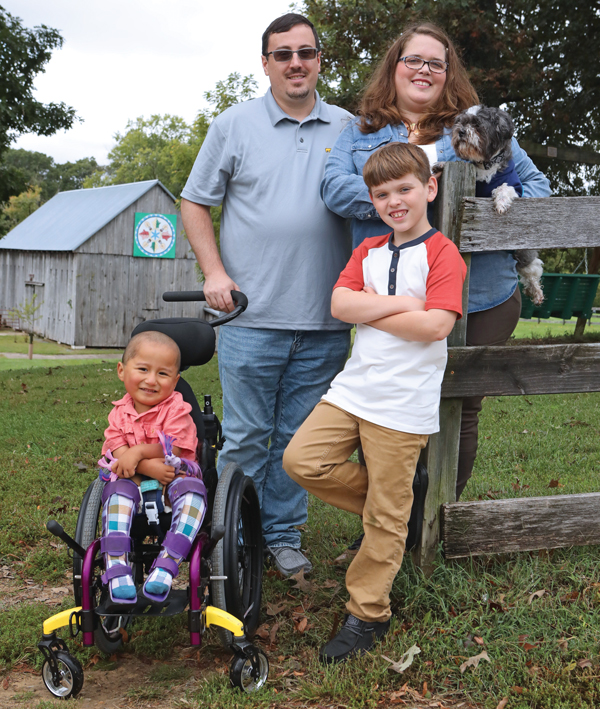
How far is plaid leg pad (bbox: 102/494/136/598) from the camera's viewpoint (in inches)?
102

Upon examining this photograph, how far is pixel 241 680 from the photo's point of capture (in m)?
2.68

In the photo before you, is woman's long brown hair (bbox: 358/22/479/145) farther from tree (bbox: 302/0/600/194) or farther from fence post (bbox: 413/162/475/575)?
tree (bbox: 302/0/600/194)

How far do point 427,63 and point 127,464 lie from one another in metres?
2.08

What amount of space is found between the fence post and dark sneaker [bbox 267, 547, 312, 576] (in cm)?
65

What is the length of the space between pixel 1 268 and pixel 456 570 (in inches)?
1315

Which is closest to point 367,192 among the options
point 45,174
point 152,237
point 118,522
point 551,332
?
point 118,522

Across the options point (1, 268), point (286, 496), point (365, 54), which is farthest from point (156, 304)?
point (286, 496)

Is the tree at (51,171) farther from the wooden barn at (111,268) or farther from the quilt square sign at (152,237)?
the quilt square sign at (152,237)

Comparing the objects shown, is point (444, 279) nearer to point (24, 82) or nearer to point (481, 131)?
point (481, 131)

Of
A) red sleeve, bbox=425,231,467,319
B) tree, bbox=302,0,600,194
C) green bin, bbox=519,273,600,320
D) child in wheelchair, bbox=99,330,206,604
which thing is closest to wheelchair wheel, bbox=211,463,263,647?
child in wheelchair, bbox=99,330,206,604

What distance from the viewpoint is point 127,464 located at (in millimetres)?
2715

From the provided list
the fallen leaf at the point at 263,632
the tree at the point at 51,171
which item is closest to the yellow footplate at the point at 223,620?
the fallen leaf at the point at 263,632

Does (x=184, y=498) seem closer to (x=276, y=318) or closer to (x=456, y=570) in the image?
(x=276, y=318)

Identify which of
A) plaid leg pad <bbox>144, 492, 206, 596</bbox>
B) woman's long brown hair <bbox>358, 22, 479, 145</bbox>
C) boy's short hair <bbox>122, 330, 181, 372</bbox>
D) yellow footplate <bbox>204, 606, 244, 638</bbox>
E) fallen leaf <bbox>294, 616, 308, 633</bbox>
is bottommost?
fallen leaf <bbox>294, 616, 308, 633</bbox>
